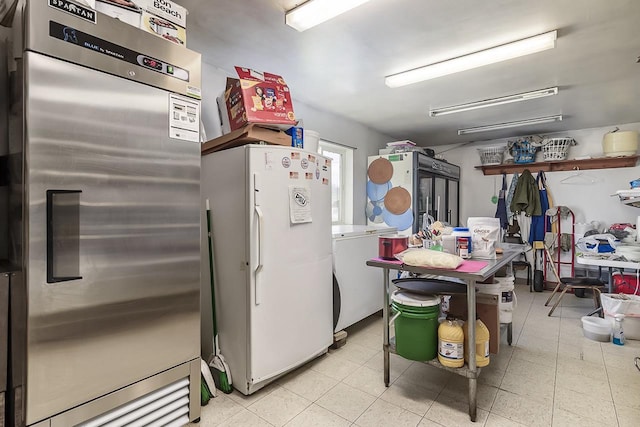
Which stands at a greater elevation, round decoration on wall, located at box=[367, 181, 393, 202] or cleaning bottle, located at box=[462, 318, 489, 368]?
round decoration on wall, located at box=[367, 181, 393, 202]

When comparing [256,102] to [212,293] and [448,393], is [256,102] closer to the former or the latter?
[212,293]

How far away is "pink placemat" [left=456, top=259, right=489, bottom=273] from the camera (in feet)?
5.91

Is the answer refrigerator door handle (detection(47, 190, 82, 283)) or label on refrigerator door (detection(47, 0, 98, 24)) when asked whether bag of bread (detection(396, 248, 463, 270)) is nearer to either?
refrigerator door handle (detection(47, 190, 82, 283))

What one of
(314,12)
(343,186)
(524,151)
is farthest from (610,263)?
(314,12)

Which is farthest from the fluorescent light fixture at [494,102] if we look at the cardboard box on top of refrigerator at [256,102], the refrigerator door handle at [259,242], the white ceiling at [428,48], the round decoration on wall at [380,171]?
the refrigerator door handle at [259,242]

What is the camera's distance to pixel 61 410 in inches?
47.9

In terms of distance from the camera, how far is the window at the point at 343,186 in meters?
4.58

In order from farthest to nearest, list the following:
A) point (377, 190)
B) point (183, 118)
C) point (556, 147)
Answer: point (556, 147), point (377, 190), point (183, 118)

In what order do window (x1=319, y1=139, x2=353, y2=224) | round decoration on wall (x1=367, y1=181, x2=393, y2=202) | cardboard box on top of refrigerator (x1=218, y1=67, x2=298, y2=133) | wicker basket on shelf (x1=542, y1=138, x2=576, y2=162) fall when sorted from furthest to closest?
wicker basket on shelf (x1=542, y1=138, x2=576, y2=162) < round decoration on wall (x1=367, y1=181, x2=393, y2=202) < window (x1=319, y1=139, x2=353, y2=224) < cardboard box on top of refrigerator (x1=218, y1=67, x2=298, y2=133)

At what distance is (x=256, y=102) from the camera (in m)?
2.20

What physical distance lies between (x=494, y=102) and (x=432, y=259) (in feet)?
8.54

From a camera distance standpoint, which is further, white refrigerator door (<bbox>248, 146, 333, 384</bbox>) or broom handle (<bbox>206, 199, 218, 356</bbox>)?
broom handle (<bbox>206, 199, 218, 356</bbox>)

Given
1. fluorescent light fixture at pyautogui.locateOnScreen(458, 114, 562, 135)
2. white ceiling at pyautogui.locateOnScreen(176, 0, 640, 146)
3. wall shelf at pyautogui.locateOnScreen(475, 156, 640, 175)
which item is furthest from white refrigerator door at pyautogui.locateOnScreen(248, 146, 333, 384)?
wall shelf at pyautogui.locateOnScreen(475, 156, 640, 175)

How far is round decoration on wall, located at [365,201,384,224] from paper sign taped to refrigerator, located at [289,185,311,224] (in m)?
2.53
